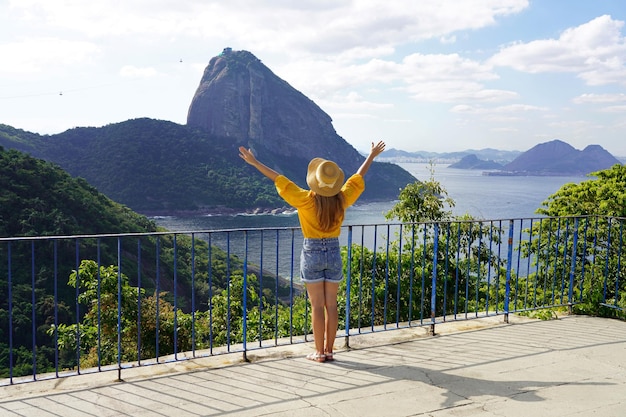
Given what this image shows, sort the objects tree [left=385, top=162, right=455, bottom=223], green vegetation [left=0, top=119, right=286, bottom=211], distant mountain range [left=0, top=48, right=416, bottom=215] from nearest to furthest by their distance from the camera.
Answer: tree [left=385, top=162, right=455, bottom=223], green vegetation [left=0, top=119, right=286, bottom=211], distant mountain range [left=0, top=48, right=416, bottom=215]

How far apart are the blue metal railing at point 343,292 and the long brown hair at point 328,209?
46cm

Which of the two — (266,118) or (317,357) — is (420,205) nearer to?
(317,357)

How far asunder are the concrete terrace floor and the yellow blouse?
102 centimetres

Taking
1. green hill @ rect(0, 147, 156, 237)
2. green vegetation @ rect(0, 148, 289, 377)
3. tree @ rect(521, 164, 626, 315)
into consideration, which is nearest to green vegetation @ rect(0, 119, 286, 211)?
green hill @ rect(0, 147, 156, 237)

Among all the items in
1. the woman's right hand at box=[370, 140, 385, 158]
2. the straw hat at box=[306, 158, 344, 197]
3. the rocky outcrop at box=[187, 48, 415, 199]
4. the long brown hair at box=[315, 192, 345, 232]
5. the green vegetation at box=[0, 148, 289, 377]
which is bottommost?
the green vegetation at box=[0, 148, 289, 377]

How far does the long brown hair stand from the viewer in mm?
3746

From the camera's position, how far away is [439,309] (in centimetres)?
991

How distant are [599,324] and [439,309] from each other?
4.73 meters

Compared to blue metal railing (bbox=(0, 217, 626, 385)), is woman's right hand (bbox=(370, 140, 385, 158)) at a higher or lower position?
higher

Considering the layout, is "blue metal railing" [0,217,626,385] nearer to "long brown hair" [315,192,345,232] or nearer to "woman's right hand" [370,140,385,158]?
"long brown hair" [315,192,345,232]

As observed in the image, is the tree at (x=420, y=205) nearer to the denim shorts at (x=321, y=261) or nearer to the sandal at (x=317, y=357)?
the sandal at (x=317, y=357)

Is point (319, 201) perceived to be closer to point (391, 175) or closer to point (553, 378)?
point (553, 378)

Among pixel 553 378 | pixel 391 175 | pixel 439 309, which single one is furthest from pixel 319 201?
pixel 391 175

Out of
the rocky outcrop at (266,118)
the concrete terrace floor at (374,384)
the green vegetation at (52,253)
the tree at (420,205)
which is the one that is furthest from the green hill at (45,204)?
the rocky outcrop at (266,118)
